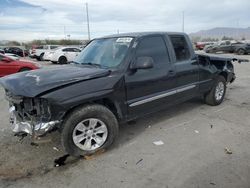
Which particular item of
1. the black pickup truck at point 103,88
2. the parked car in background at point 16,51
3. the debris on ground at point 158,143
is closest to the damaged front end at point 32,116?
the black pickup truck at point 103,88

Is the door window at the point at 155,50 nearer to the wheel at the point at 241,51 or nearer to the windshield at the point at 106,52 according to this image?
the windshield at the point at 106,52

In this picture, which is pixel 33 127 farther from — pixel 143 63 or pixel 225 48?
pixel 225 48

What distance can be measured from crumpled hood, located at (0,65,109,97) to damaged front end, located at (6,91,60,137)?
166mm

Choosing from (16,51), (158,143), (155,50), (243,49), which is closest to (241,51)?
(243,49)

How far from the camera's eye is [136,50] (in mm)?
4492

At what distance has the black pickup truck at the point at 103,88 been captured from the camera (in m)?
3.62

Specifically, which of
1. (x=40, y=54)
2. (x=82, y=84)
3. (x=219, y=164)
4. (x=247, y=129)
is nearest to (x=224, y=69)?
(x=247, y=129)

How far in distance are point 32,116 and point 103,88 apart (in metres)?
1.10

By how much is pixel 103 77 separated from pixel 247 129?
2.94 meters

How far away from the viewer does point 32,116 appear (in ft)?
12.3

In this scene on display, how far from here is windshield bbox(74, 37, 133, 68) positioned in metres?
4.46

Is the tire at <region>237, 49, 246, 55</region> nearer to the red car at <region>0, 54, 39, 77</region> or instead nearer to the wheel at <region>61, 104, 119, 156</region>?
the red car at <region>0, 54, 39, 77</region>

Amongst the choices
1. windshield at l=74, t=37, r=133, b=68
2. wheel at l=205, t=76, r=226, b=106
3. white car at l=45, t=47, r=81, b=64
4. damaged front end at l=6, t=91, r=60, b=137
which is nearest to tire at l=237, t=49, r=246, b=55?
white car at l=45, t=47, r=81, b=64

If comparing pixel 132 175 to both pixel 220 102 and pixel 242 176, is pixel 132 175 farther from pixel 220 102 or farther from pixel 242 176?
pixel 220 102
